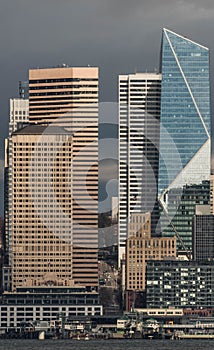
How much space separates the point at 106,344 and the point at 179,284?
36.5m

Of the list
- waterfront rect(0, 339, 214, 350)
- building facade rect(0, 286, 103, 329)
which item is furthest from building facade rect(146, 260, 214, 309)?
waterfront rect(0, 339, 214, 350)

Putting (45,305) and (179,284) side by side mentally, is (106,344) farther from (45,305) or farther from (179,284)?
(179,284)

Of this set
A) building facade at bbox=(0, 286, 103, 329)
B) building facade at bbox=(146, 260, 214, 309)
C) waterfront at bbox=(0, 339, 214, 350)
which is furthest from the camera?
building facade at bbox=(146, 260, 214, 309)

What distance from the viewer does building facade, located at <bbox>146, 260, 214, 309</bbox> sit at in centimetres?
18975

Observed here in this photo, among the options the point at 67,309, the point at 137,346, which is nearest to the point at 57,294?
the point at 67,309

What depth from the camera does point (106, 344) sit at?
509 ft

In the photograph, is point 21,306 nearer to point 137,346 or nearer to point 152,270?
point 152,270

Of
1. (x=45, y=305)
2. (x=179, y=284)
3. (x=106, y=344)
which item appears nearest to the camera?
(x=106, y=344)

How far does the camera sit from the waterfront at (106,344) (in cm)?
14638

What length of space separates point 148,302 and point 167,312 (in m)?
3.93

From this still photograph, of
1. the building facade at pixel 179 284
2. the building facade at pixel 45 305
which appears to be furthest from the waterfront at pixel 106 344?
the building facade at pixel 179 284

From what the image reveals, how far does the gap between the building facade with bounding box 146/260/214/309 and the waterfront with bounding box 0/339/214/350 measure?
72.5ft

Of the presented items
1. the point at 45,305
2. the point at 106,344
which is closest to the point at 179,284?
the point at 45,305

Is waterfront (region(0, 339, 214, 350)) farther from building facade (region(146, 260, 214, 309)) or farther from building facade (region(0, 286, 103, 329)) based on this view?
building facade (region(146, 260, 214, 309))
